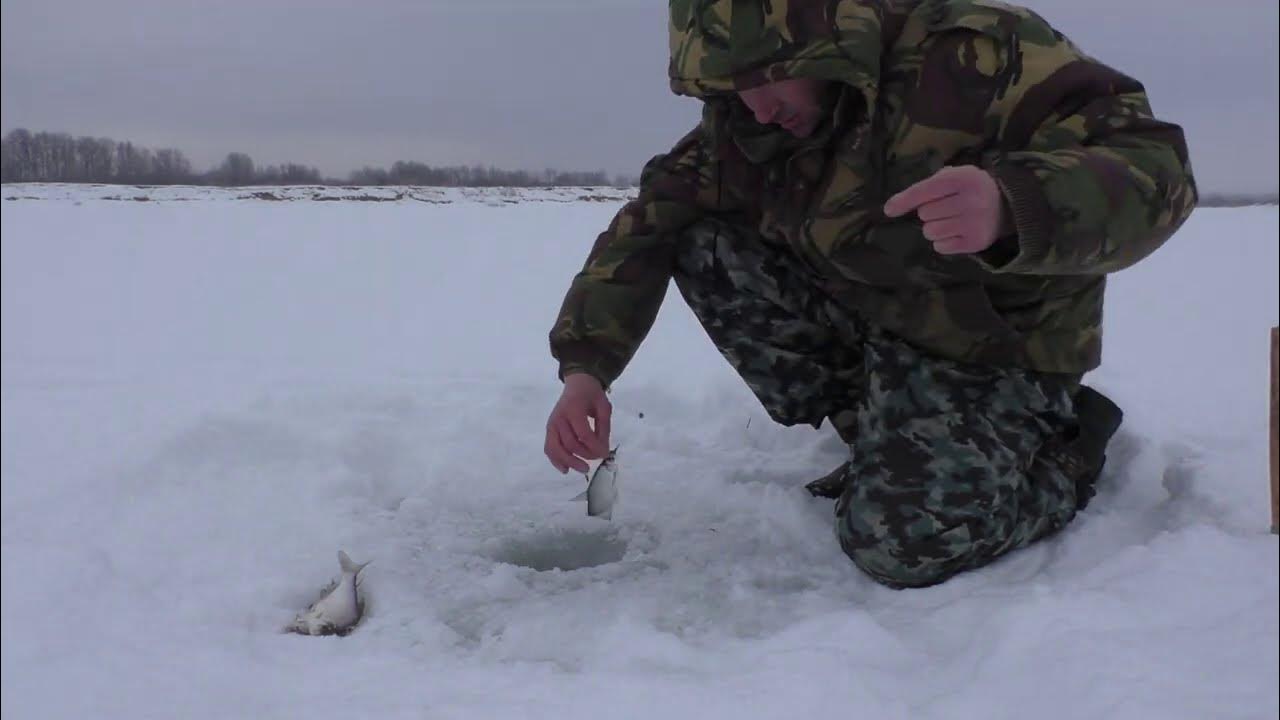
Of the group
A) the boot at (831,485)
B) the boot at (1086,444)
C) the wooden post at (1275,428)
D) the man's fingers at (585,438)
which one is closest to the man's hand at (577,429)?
the man's fingers at (585,438)

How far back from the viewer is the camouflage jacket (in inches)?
54.2

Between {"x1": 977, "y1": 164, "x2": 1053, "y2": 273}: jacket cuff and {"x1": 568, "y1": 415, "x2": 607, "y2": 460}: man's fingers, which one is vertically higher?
{"x1": 977, "y1": 164, "x2": 1053, "y2": 273}: jacket cuff

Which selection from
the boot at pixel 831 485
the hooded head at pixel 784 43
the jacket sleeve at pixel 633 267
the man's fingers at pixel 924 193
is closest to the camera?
the man's fingers at pixel 924 193

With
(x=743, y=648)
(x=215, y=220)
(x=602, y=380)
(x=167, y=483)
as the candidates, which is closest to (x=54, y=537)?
(x=167, y=483)

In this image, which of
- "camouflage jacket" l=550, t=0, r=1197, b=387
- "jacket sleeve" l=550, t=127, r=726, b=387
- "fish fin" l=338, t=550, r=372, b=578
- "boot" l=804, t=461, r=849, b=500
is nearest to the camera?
"camouflage jacket" l=550, t=0, r=1197, b=387

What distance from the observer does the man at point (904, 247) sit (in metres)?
1.41

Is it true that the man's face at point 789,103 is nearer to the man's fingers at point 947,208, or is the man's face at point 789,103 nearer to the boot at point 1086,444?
the man's fingers at point 947,208

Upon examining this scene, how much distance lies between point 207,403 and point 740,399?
1.65 metres

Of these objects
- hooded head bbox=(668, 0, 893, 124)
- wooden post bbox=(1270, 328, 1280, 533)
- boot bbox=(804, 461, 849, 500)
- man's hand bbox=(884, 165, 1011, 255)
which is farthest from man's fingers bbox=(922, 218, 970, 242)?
boot bbox=(804, 461, 849, 500)

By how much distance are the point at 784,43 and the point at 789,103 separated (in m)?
0.14

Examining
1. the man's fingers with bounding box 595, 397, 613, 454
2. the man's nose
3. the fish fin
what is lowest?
the fish fin

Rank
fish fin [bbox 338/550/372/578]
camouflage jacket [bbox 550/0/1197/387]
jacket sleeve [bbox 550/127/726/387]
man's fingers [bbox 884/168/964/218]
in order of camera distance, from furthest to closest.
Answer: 1. jacket sleeve [bbox 550/127/726/387]
2. fish fin [bbox 338/550/372/578]
3. camouflage jacket [bbox 550/0/1197/387]
4. man's fingers [bbox 884/168/964/218]

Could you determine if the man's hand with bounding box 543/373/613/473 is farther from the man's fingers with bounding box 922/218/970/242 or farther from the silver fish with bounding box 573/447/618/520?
the man's fingers with bounding box 922/218/970/242

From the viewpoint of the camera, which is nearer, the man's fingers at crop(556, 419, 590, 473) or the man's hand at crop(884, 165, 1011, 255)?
the man's hand at crop(884, 165, 1011, 255)
